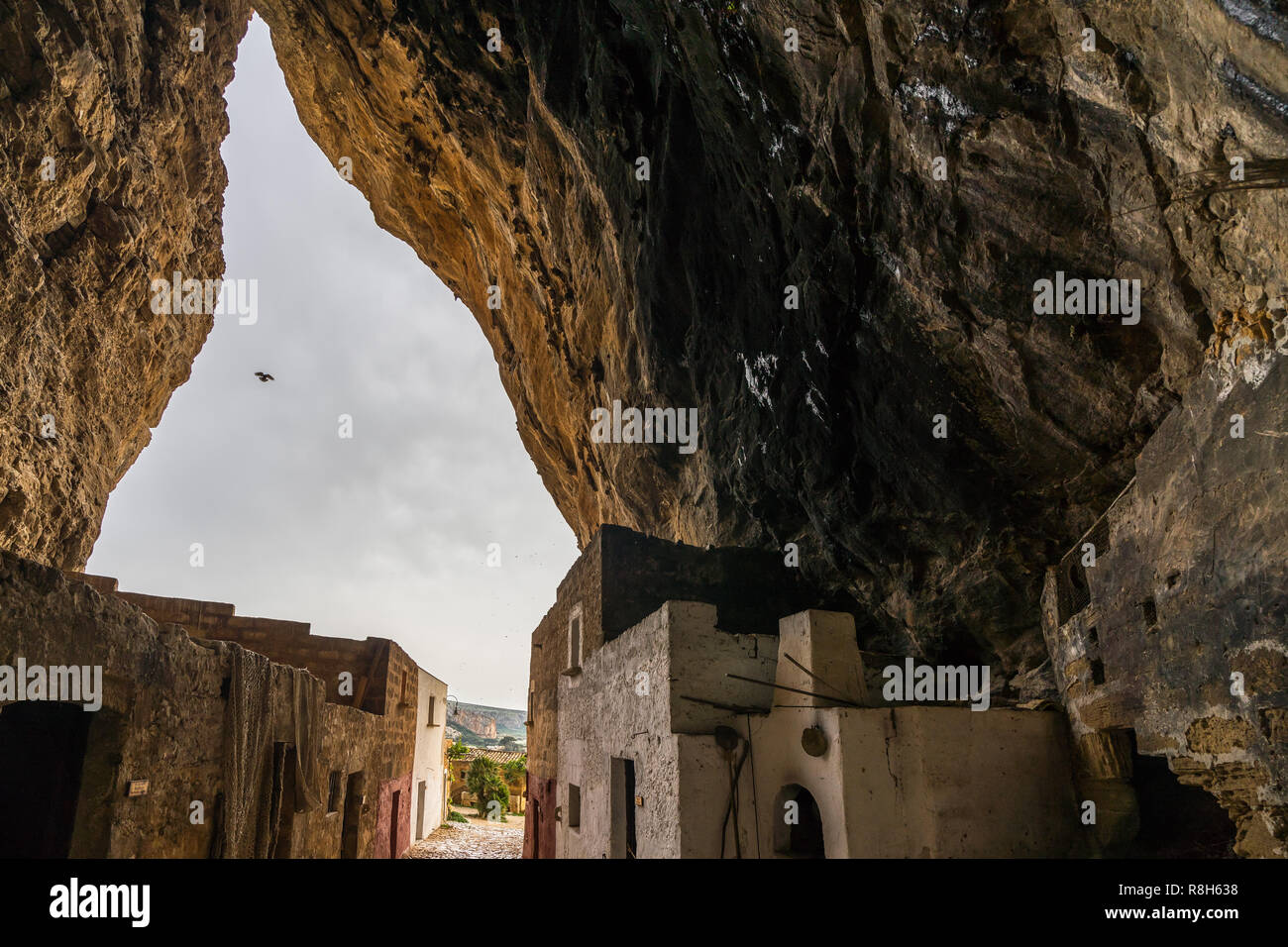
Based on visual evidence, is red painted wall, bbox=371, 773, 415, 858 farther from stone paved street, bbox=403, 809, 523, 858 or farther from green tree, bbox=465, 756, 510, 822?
green tree, bbox=465, 756, 510, 822

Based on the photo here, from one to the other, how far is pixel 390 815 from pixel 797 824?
11.7 meters

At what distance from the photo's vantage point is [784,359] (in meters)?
9.51

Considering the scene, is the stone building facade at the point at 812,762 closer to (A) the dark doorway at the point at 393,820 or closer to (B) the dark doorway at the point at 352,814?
(B) the dark doorway at the point at 352,814

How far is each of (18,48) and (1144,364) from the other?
15389 mm

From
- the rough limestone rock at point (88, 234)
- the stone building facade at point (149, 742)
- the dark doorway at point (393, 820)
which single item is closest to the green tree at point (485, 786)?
the dark doorway at point (393, 820)

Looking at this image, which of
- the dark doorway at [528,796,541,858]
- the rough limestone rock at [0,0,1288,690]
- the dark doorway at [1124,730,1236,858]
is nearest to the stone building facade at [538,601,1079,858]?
the dark doorway at [1124,730,1236,858]

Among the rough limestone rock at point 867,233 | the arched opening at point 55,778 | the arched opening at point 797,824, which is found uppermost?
the rough limestone rock at point 867,233

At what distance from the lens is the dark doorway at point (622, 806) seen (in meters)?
7.93

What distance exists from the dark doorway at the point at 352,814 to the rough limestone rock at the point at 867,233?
22.8 feet

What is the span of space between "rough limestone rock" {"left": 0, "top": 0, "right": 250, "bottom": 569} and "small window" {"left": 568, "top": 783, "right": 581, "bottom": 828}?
9817mm

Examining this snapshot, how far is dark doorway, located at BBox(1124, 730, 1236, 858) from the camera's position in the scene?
5.63m

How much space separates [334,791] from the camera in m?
10.4
